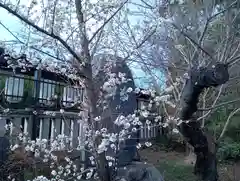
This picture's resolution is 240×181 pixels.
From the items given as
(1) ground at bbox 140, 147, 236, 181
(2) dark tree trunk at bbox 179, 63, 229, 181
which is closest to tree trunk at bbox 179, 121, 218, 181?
(2) dark tree trunk at bbox 179, 63, 229, 181

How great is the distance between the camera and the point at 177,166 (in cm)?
655

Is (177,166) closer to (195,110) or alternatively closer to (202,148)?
(202,148)

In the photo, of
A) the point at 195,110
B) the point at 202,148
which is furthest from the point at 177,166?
the point at 195,110

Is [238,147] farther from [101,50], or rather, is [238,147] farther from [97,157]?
[97,157]

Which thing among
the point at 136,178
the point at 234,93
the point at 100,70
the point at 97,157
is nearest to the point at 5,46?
the point at 100,70

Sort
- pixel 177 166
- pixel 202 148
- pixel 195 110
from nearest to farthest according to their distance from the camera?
pixel 195 110, pixel 202 148, pixel 177 166

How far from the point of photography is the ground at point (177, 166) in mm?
5828

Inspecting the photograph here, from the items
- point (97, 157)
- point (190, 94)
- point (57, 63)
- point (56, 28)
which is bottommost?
point (97, 157)

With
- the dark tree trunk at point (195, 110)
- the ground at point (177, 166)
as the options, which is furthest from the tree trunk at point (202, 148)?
Answer: the ground at point (177, 166)

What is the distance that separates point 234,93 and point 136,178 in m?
4.45

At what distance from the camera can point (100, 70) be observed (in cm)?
394

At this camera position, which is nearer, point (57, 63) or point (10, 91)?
point (57, 63)

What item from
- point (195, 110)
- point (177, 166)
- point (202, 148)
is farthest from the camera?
point (177, 166)

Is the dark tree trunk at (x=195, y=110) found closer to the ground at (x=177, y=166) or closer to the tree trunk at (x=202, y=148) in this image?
the tree trunk at (x=202, y=148)
